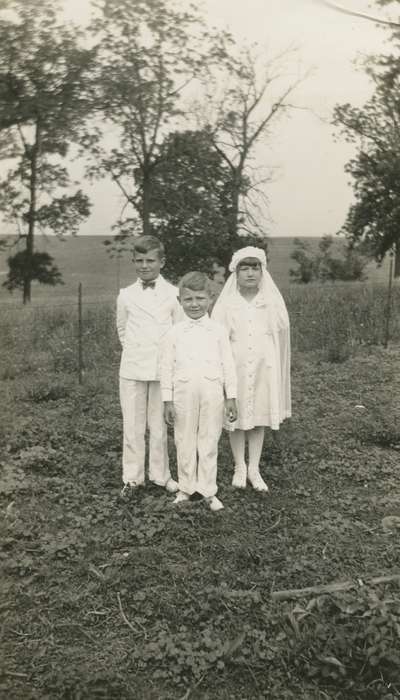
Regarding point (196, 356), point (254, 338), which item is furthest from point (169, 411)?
point (254, 338)

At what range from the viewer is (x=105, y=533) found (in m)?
3.94

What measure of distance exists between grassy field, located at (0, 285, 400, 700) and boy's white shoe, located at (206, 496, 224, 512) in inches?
3.2

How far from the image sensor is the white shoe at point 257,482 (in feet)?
15.6

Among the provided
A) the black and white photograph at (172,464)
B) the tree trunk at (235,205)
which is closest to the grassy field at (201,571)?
the black and white photograph at (172,464)

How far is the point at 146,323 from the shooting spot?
4492 mm

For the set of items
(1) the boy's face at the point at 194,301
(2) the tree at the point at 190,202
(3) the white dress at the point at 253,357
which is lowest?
(3) the white dress at the point at 253,357

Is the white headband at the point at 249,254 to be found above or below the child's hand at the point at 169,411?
above

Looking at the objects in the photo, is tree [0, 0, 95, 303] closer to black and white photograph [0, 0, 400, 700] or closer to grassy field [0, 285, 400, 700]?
black and white photograph [0, 0, 400, 700]

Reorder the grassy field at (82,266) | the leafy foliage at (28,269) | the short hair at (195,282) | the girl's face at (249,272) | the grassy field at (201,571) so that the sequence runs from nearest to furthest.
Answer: the grassy field at (201,571)
the short hair at (195,282)
the girl's face at (249,272)
the leafy foliage at (28,269)
the grassy field at (82,266)

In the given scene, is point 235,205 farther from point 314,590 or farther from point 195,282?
point 314,590

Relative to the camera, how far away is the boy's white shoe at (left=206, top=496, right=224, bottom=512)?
431 cm

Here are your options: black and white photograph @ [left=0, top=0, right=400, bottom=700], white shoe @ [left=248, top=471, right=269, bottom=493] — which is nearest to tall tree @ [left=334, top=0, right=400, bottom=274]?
black and white photograph @ [left=0, top=0, right=400, bottom=700]

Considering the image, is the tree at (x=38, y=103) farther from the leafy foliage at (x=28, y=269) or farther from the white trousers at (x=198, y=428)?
the white trousers at (x=198, y=428)

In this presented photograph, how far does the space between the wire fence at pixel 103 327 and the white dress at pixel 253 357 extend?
411 centimetres
